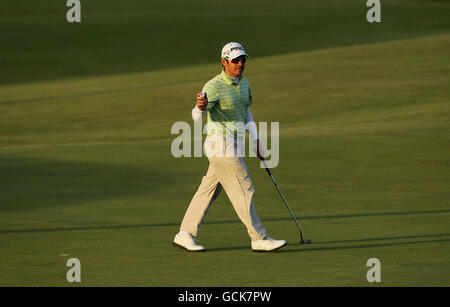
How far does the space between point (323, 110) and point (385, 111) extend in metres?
2.03

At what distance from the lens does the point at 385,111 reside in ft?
80.0

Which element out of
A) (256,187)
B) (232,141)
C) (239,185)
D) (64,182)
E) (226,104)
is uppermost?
(64,182)

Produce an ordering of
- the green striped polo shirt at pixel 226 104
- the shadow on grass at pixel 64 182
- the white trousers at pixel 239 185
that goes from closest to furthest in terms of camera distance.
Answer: the green striped polo shirt at pixel 226 104 < the white trousers at pixel 239 185 < the shadow on grass at pixel 64 182

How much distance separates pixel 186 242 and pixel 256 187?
4944 millimetres

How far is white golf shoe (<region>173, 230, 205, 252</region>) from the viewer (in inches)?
382

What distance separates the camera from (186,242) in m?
9.76

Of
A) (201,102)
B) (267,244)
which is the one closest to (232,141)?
(201,102)

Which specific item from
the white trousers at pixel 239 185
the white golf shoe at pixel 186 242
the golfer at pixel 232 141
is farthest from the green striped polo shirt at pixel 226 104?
the white golf shoe at pixel 186 242

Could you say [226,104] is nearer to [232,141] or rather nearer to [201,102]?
[232,141]

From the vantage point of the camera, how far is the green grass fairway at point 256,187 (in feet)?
29.3

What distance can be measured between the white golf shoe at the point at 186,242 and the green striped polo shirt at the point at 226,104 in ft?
3.73

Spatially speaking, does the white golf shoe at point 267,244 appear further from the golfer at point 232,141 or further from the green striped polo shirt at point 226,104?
the green striped polo shirt at point 226,104
